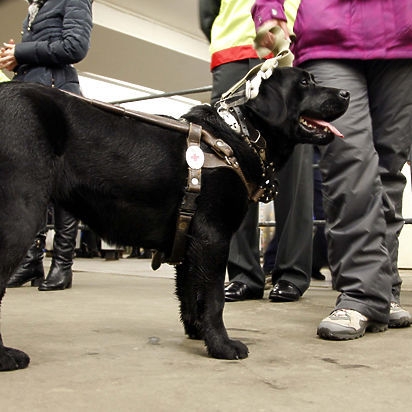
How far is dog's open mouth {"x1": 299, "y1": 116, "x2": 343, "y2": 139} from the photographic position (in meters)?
1.81

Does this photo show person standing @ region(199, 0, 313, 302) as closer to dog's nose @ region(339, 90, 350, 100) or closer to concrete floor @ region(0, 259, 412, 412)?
concrete floor @ region(0, 259, 412, 412)

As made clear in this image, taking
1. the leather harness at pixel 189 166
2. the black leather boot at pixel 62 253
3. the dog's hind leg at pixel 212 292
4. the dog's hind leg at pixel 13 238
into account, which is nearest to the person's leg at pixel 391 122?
the leather harness at pixel 189 166

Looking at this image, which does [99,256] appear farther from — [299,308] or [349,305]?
[349,305]

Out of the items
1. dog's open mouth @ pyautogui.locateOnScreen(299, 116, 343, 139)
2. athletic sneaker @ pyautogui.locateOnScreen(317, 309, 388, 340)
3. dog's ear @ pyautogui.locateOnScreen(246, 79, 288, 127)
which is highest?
dog's ear @ pyautogui.locateOnScreen(246, 79, 288, 127)

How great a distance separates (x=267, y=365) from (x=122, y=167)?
634mm

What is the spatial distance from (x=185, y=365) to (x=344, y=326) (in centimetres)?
60

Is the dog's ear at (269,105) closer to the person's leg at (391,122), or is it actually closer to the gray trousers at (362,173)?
the gray trousers at (362,173)

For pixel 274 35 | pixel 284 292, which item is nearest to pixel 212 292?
pixel 274 35

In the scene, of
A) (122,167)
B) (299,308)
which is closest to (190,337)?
(122,167)

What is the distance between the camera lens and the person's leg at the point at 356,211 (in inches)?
75.5

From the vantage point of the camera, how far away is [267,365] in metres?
1.51

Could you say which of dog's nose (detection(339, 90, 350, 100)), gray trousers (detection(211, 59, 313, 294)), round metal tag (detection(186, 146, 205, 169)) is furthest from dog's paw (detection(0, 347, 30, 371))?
gray trousers (detection(211, 59, 313, 294))

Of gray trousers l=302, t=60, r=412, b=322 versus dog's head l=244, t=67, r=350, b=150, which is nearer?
dog's head l=244, t=67, r=350, b=150

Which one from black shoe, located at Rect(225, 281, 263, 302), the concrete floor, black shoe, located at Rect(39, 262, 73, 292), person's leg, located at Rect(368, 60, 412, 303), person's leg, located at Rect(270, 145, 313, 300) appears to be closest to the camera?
the concrete floor
